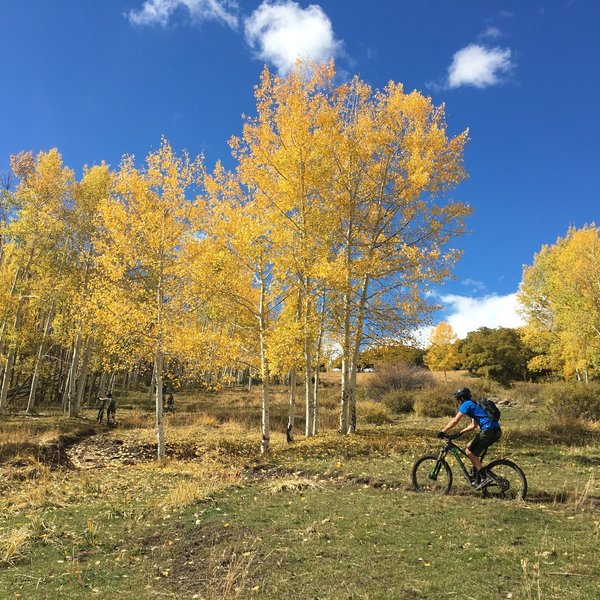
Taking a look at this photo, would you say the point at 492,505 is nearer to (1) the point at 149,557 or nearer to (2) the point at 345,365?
(1) the point at 149,557

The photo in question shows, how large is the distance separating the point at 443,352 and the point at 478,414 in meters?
45.2

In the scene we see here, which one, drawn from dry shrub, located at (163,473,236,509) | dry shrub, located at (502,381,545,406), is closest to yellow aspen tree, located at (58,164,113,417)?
dry shrub, located at (163,473,236,509)

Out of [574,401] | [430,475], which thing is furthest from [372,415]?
[430,475]

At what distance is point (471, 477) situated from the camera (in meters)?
8.05

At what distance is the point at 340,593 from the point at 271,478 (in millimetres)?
6004

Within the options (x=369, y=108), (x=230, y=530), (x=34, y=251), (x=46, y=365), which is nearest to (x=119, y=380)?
(x=46, y=365)

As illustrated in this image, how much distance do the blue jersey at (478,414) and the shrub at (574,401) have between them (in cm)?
1219

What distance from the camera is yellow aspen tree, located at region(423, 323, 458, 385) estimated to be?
5175cm

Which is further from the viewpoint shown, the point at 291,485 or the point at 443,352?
the point at 443,352

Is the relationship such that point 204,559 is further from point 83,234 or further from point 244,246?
point 83,234

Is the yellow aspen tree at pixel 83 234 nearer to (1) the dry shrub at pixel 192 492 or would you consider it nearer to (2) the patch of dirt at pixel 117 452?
(2) the patch of dirt at pixel 117 452

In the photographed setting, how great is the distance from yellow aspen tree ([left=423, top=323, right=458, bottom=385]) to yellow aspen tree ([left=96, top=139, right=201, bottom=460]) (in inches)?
1510

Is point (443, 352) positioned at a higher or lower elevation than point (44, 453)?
higher

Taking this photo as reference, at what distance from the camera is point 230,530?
667 centimetres
